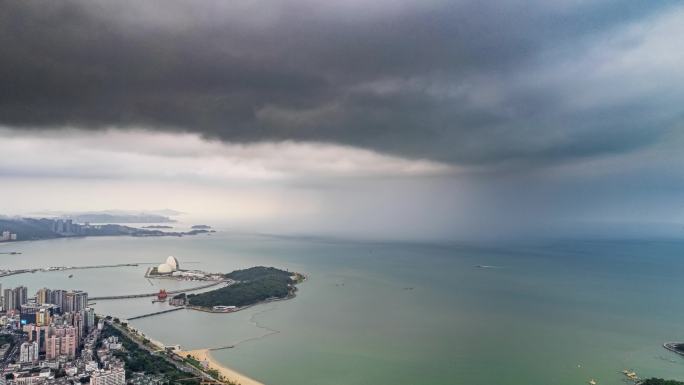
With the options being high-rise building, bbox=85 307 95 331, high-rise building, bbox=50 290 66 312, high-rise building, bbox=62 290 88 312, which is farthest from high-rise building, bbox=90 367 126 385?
high-rise building, bbox=50 290 66 312

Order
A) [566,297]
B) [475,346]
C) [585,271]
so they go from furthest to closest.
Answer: [585,271] → [566,297] → [475,346]

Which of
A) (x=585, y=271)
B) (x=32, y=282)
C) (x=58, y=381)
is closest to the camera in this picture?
(x=58, y=381)

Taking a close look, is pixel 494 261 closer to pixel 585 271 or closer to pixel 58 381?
pixel 585 271

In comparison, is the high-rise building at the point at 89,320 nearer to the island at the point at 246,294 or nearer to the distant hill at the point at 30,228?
the island at the point at 246,294

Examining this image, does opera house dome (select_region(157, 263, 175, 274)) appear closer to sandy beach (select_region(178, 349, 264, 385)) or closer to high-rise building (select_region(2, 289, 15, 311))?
high-rise building (select_region(2, 289, 15, 311))

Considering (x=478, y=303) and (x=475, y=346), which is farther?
(x=478, y=303)

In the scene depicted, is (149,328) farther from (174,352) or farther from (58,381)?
(58,381)

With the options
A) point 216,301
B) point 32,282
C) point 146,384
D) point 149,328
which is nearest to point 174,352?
point 146,384
